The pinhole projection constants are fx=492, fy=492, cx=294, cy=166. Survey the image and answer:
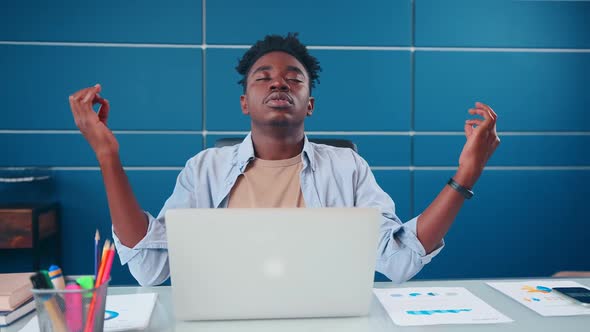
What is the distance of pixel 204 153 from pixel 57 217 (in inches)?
64.3

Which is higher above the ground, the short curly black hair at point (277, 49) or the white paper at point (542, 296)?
the short curly black hair at point (277, 49)

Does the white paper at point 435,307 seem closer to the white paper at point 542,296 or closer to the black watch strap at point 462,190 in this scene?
the white paper at point 542,296

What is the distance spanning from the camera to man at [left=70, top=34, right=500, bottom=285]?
1.11 metres

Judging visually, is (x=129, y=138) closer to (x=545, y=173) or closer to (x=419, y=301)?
(x=419, y=301)

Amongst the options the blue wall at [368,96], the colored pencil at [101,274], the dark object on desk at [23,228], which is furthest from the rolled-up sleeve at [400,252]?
the dark object on desk at [23,228]

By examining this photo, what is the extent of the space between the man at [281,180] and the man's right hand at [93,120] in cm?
14

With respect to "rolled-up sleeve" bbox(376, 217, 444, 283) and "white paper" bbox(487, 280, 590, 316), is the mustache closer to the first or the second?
"rolled-up sleeve" bbox(376, 217, 444, 283)

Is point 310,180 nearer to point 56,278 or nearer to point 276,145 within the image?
point 276,145

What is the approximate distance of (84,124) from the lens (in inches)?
37.3

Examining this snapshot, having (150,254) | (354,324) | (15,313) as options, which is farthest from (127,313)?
(354,324)

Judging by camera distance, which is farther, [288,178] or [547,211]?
[547,211]

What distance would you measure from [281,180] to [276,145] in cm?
11

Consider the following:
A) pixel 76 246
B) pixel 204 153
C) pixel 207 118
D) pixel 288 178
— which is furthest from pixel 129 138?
pixel 288 178

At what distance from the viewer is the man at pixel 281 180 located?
1.11m
